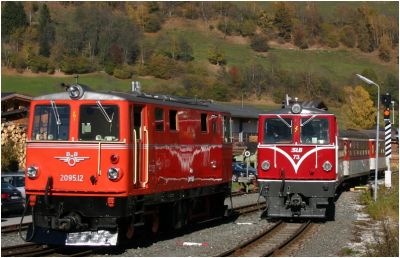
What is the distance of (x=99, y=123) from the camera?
14.7m

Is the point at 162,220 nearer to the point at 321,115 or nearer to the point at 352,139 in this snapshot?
the point at 321,115

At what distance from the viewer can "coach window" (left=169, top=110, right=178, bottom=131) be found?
1686 cm

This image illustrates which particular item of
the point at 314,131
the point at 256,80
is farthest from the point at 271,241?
the point at 256,80

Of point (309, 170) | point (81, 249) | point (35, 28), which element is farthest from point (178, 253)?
point (35, 28)

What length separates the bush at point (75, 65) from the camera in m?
107

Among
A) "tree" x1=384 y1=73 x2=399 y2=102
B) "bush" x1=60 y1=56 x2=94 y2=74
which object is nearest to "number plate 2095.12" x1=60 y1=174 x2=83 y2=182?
"bush" x1=60 y1=56 x2=94 y2=74

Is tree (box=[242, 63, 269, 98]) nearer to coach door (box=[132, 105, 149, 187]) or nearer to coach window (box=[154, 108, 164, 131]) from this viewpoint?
coach window (box=[154, 108, 164, 131])

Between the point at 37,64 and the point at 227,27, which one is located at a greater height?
the point at 227,27

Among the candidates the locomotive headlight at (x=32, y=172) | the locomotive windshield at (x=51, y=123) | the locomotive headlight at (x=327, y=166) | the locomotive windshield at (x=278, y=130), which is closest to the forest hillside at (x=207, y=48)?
the locomotive windshield at (x=278, y=130)

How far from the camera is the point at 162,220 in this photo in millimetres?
17719

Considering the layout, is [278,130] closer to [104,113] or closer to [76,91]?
[104,113]

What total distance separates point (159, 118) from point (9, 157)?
2537 centimetres

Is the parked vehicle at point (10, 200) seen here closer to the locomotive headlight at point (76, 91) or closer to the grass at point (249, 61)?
the locomotive headlight at point (76, 91)

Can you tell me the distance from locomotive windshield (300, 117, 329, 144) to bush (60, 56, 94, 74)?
88.2m
